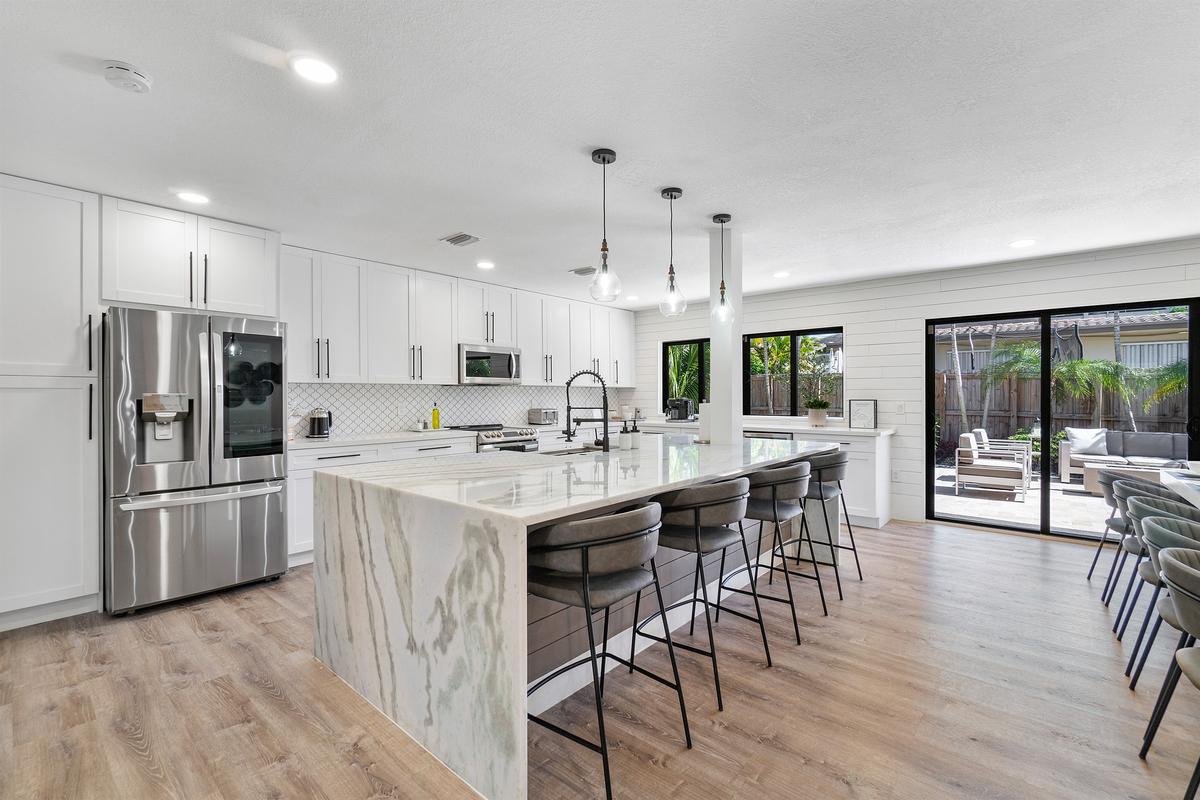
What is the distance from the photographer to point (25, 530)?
3000 millimetres

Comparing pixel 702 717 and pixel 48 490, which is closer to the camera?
pixel 702 717

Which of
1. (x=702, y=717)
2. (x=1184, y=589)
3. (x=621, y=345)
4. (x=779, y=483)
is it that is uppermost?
(x=621, y=345)

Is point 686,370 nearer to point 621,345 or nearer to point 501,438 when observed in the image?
point 621,345

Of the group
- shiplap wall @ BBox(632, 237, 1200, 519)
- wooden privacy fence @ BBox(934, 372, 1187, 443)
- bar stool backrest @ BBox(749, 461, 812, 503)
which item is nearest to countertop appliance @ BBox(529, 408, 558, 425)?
shiplap wall @ BBox(632, 237, 1200, 519)

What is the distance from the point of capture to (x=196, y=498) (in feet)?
11.2

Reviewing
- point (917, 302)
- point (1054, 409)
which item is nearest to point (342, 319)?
point (917, 302)

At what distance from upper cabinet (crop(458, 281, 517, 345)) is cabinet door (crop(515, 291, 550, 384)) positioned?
0.32 ft

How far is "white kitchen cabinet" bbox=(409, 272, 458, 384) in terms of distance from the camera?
5113 millimetres

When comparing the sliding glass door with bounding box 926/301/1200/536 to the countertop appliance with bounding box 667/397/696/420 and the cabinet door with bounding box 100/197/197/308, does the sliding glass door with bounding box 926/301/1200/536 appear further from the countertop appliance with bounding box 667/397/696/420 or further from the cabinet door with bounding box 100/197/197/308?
the cabinet door with bounding box 100/197/197/308

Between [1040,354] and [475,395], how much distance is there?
5381 mm

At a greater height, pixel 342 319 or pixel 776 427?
pixel 342 319

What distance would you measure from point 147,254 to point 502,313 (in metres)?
3.02

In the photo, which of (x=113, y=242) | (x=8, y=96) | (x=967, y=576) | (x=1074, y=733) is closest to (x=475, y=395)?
(x=113, y=242)

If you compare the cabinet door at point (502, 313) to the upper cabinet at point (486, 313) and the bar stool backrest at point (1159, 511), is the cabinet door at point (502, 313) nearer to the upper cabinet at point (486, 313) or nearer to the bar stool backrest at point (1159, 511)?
the upper cabinet at point (486, 313)
